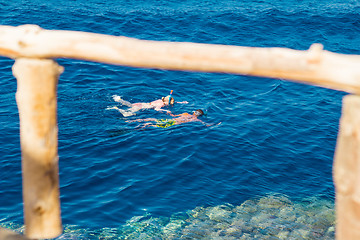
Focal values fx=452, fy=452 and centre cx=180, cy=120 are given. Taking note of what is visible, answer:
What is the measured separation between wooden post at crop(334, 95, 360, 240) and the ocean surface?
5.81 m

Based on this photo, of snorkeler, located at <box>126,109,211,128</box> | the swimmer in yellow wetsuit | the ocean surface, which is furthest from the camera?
the swimmer in yellow wetsuit

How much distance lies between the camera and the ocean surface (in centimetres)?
838

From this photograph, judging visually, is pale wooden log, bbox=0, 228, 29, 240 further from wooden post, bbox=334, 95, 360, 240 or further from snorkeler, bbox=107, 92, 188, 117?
snorkeler, bbox=107, 92, 188, 117

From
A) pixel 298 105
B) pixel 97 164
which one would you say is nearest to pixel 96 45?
pixel 97 164

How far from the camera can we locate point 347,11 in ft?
76.4

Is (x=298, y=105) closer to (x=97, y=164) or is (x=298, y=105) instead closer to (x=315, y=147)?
(x=315, y=147)

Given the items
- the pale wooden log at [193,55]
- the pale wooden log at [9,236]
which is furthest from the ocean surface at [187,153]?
the pale wooden log at [193,55]

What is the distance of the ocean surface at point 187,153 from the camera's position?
838 centimetres

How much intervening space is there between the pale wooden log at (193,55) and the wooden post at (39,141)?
14 cm

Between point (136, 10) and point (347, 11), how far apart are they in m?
10.8

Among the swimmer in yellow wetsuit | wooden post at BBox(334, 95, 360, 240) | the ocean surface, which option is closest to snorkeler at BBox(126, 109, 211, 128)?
the ocean surface

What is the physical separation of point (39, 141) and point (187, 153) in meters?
8.04

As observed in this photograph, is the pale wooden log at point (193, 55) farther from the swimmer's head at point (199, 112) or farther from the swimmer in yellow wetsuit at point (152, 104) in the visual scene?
the swimmer in yellow wetsuit at point (152, 104)

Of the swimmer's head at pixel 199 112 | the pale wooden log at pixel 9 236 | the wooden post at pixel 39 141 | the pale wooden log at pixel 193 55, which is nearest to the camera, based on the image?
the pale wooden log at pixel 193 55
